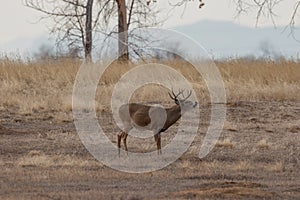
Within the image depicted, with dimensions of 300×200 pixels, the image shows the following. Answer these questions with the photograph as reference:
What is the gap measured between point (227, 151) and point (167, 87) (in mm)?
9538

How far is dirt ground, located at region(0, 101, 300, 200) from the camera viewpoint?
10.8 meters

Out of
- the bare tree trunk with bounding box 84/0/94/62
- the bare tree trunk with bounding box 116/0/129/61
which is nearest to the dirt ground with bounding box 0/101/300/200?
the bare tree trunk with bounding box 116/0/129/61

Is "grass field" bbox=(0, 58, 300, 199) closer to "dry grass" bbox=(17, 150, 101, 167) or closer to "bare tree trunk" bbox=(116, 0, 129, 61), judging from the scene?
"dry grass" bbox=(17, 150, 101, 167)

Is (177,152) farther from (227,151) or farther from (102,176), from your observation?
(102,176)

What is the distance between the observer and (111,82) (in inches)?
1088

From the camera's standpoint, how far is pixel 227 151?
52.5ft

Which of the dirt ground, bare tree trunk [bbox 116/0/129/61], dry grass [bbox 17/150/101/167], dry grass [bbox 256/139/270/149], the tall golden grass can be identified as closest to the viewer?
the dirt ground

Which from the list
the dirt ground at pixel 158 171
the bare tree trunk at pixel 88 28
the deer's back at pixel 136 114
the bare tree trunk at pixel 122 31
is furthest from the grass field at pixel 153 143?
the bare tree trunk at pixel 88 28

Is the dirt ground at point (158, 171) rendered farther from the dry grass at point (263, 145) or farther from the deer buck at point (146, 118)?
the deer buck at point (146, 118)

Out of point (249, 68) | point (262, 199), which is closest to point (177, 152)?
point (262, 199)

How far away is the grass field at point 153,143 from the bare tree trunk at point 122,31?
7.36 feet

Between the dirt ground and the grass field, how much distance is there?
0.05 ft

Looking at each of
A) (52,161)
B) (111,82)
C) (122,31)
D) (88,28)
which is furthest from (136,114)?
(88,28)

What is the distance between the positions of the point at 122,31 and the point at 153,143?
17.2 metres
